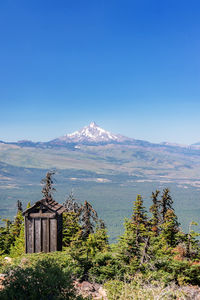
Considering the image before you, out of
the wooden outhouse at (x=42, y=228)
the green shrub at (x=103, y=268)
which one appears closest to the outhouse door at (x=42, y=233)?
the wooden outhouse at (x=42, y=228)

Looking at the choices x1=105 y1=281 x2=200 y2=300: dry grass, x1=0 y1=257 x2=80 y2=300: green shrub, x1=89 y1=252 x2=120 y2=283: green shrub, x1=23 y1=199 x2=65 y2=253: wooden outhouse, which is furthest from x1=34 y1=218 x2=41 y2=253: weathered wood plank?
x1=0 y1=257 x2=80 y2=300: green shrub

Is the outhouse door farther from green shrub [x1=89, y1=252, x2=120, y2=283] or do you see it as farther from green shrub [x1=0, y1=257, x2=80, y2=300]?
green shrub [x1=0, y1=257, x2=80, y2=300]

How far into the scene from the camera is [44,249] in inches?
762

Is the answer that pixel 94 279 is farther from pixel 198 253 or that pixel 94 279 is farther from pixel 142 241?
pixel 198 253

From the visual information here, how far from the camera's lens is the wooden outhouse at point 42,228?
63.3ft

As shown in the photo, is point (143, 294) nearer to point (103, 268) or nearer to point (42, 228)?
point (103, 268)

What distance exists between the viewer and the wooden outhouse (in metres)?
19.3

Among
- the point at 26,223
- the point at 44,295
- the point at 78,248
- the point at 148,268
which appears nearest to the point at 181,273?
the point at 148,268

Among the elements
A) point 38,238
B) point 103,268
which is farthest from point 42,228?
point 103,268

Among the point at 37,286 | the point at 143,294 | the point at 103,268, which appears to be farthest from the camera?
the point at 103,268

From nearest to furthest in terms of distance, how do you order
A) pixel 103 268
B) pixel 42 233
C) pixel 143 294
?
1. pixel 143 294
2. pixel 103 268
3. pixel 42 233

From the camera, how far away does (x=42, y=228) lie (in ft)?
63.6

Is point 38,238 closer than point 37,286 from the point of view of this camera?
No

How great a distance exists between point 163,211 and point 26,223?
18332 millimetres
